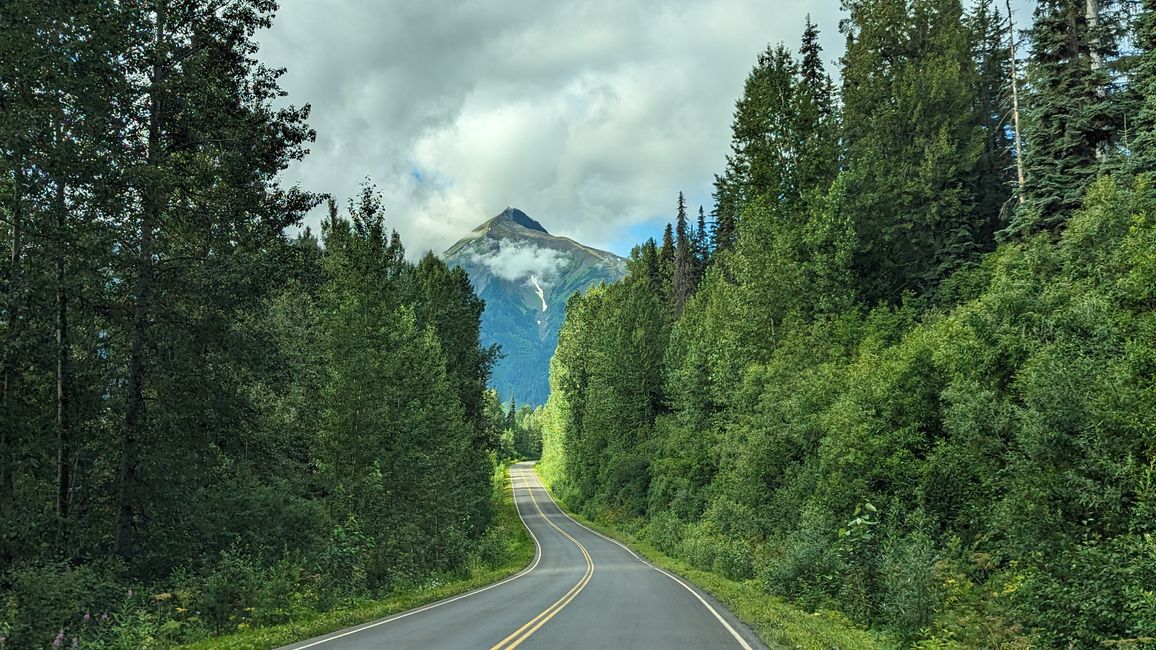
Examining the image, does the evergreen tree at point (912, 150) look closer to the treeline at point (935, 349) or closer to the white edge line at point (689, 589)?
the treeline at point (935, 349)

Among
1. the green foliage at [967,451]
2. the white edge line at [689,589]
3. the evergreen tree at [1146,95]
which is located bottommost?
the white edge line at [689,589]

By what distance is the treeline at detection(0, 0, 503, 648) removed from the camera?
1116 centimetres

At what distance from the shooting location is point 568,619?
14812 millimetres

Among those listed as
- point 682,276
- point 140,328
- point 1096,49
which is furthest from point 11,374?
point 682,276

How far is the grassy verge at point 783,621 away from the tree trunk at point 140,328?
1318cm

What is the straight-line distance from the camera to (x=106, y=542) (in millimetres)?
13211

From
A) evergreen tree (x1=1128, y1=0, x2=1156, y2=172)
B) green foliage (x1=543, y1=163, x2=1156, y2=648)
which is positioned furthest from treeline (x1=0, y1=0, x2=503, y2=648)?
evergreen tree (x1=1128, y1=0, x2=1156, y2=172)

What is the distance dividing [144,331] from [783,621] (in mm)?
15349

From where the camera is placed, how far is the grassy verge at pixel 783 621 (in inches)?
472

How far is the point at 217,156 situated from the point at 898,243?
2986 centimetres

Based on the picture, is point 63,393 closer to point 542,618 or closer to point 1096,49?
point 542,618

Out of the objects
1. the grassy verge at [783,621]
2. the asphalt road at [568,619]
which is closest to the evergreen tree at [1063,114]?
the grassy verge at [783,621]

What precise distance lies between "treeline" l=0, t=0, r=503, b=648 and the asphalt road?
10.9ft

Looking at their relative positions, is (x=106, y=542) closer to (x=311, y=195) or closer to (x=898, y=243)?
(x=311, y=195)
